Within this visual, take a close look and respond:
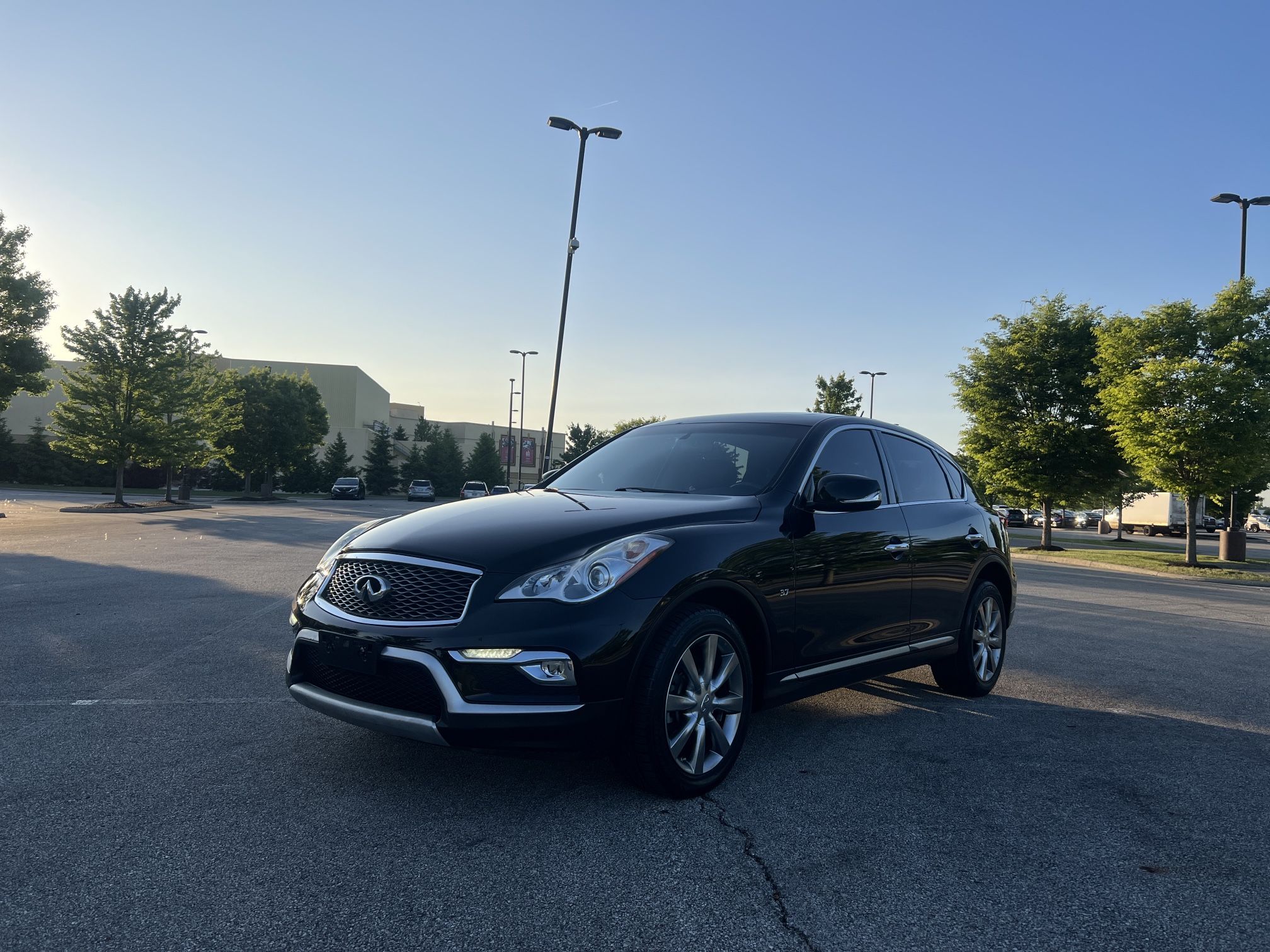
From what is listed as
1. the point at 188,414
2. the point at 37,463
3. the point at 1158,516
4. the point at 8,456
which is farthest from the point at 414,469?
the point at 1158,516

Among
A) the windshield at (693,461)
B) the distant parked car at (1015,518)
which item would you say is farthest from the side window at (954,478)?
the distant parked car at (1015,518)

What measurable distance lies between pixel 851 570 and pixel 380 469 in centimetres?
8035

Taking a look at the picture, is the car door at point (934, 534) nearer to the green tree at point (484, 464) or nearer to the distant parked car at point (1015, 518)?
the distant parked car at point (1015, 518)

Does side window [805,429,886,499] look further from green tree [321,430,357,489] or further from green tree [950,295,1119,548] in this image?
green tree [321,430,357,489]

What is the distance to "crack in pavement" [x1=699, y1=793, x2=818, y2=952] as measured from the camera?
2816 millimetres

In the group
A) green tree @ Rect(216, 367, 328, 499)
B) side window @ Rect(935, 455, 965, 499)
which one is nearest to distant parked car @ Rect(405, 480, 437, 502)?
green tree @ Rect(216, 367, 328, 499)

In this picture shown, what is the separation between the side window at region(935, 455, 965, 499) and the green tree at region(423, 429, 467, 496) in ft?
265

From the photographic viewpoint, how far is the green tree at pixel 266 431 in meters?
55.4

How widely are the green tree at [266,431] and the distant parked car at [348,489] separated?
Result: 3.02 metres

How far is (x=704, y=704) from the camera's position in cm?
403

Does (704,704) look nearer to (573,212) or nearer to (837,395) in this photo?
(573,212)

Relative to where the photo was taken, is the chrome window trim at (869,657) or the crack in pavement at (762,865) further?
the chrome window trim at (869,657)

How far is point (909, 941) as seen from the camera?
2.78m

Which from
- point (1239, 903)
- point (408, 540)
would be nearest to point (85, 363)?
point (408, 540)
